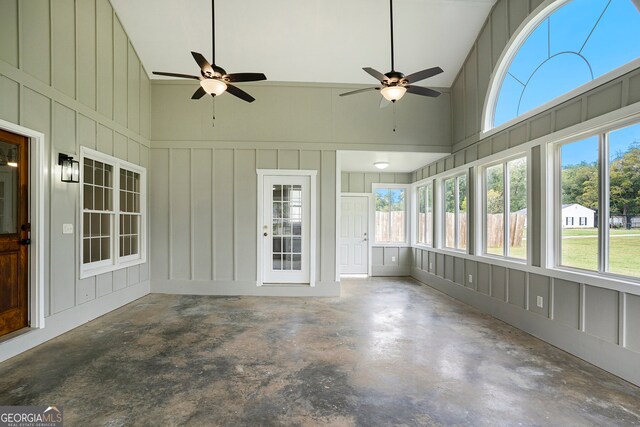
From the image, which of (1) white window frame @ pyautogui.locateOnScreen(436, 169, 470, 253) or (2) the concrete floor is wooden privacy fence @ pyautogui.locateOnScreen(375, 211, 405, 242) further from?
(2) the concrete floor

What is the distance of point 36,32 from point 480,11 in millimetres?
5716

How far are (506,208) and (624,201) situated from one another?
A: 1471mm

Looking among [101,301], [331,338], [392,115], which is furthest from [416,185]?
[101,301]

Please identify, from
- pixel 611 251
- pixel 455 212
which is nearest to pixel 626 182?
pixel 611 251

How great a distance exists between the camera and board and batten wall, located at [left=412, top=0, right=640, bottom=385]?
261 centimetres

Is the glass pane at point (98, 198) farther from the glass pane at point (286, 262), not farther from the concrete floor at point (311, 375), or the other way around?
the glass pane at point (286, 262)

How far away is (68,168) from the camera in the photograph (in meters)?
3.55

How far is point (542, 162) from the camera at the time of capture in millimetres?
3420

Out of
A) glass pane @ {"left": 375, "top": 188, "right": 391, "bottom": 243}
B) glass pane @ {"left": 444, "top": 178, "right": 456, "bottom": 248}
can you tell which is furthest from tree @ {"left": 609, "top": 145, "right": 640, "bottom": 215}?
glass pane @ {"left": 375, "top": 188, "right": 391, "bottom": 243}

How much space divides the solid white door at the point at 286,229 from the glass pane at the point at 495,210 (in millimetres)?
2958

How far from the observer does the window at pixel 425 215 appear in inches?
251

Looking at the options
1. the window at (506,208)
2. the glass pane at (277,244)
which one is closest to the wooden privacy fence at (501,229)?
the window at (506,208)

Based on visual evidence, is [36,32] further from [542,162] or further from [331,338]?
[542,162]

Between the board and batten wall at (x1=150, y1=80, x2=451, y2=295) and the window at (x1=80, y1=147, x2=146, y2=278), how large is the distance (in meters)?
0.34
